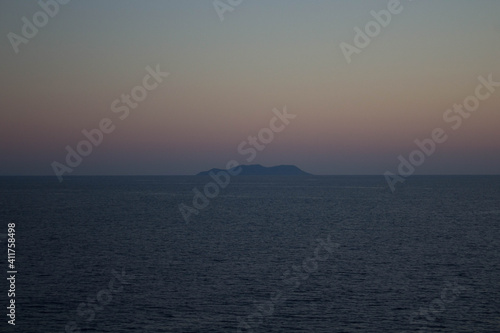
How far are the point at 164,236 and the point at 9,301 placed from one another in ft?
149

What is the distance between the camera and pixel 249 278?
58.0 m

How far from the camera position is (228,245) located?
82.2m

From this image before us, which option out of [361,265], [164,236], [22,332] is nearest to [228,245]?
[164,236]

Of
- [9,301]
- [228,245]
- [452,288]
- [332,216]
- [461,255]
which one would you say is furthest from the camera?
[332,216]

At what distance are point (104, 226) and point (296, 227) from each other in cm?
3608

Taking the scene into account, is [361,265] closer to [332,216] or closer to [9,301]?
[9,301]

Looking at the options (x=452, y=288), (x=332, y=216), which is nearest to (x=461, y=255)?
(x=452, y=288)

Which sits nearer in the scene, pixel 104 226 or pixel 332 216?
pixel 104 226

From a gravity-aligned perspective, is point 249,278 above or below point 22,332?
above

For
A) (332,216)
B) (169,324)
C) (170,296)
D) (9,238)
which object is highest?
(332,216)

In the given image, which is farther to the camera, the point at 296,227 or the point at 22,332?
the point at 296,227

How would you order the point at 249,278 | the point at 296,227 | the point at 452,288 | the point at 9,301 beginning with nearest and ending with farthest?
1. the point at 9,301
2. the point at 452,288
3. the point at 249,278
4. the point at 296,227

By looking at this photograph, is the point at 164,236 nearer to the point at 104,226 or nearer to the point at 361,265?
the point at 104,226

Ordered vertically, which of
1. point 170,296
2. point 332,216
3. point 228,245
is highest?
point 332,216
